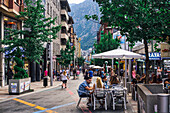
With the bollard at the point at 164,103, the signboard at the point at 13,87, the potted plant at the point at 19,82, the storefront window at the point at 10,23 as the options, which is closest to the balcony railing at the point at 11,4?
the storefront window at the point at 10,23

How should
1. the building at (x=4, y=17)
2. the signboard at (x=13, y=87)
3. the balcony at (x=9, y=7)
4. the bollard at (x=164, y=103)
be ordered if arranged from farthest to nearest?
the building at (x=4, y=17) → the balcony at (x=9, y=7) → the signboard at (x=13, y=87) → the bollard at (x=164, y=103)

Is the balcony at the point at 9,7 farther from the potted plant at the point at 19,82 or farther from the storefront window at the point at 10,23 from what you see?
the potted plant at the point at 19,82

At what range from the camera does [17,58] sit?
18.6m

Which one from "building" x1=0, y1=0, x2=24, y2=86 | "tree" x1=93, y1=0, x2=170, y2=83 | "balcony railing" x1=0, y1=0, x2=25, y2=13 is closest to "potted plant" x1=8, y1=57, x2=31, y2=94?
"building" x1=0, y1=0, x2=24, y2=86

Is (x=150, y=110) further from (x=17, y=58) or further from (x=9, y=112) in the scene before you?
(x=17, y=58)

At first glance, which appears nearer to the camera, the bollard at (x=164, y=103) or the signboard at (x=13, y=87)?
the bollard at (x=164, y=103)

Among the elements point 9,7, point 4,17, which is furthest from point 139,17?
point 4,17

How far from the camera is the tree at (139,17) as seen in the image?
9.49m

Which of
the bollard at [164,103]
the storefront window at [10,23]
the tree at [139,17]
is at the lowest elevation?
the bollard at [164,103]

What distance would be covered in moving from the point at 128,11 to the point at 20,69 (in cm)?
1036

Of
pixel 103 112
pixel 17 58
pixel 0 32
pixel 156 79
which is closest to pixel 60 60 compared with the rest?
pixel 0 32

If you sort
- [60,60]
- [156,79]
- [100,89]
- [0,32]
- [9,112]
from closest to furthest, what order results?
1. [9,112]
2. [100,89]
3. [156,79]
4. [0,32]
5. [60,60]

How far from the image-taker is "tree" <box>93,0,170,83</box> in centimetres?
949

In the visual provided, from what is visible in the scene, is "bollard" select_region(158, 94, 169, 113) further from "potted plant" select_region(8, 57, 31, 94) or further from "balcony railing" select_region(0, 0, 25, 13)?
"balcony railing" select_region(0, 0, 25, 13)
